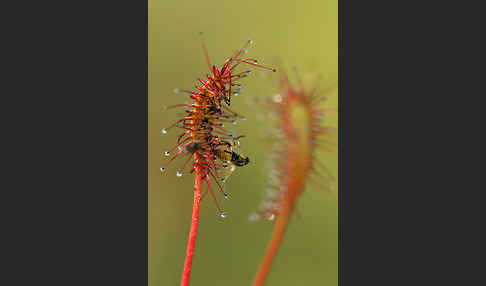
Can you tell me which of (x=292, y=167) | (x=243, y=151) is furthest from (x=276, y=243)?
(x=243, y=151)

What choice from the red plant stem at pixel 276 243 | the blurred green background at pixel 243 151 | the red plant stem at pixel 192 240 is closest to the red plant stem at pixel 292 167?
the red plant stem at pixel 276 243

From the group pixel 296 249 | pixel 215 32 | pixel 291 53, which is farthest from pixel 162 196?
pixel 291 53

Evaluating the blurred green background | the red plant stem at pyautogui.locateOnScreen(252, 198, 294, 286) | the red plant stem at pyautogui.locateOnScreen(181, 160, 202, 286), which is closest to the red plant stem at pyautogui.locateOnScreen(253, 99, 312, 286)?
the red plant stem at pyautogui.locateOnScreen(252, 198, 294, 286)

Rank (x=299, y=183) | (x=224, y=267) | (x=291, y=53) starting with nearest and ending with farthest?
(x=299, y=183), (x=224, y=267), (x=291, y=53)

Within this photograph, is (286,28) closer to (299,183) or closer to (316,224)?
Result: (316,224)

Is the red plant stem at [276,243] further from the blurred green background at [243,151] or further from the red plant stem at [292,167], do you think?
the blurred green background at [243,151]

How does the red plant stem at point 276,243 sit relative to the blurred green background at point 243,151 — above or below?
below

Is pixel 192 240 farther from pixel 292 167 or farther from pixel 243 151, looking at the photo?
pixel 243 151

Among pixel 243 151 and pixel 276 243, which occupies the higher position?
pixel 243 151
